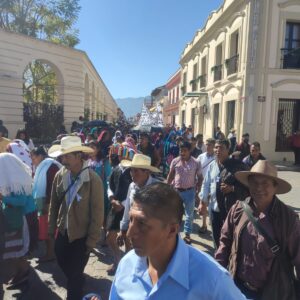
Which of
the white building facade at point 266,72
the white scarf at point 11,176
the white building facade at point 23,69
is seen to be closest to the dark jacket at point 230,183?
the white scarf at point 11,176

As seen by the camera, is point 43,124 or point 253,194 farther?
point 43,124

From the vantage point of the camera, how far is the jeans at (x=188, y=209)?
17.0ft

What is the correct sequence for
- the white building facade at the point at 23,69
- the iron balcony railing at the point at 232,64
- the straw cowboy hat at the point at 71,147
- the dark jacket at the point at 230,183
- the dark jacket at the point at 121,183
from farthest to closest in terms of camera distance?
the iron balcony railing at the point at 232,64 < the white building facade at the point at 23,69 < the dark jacket at the point at 121,183 < the dark jacket at the point at 230,183 < the straw cowboy hat at the point at 71,147

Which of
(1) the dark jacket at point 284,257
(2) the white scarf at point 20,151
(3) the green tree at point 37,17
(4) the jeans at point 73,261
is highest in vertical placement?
(3) the green tree at point 37,17

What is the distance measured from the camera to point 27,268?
382 cm

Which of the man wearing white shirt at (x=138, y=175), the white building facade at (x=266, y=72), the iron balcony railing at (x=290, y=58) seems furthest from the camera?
the iron balcony railing at (x=290, y=58)

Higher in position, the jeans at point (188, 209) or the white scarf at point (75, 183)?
the white scarf at point (75, 183)

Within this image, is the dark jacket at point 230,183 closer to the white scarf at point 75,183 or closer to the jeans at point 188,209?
the jeans at point 188,209

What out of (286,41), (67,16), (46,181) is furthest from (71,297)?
(67,16)

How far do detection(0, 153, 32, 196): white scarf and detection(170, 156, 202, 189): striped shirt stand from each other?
2.56 metres

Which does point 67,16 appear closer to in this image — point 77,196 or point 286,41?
point 286,41

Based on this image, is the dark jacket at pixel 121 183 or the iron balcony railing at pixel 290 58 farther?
the iron balcony railing at pixel 290 58

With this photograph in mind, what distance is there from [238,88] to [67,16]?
18152 mm

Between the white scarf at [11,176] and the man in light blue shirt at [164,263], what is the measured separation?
2247 millimetres
